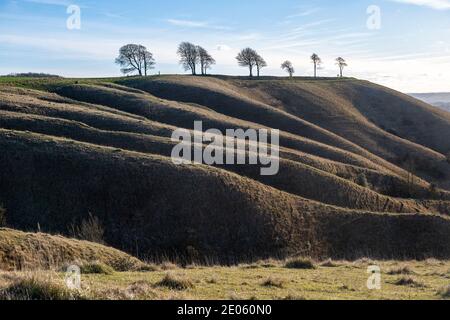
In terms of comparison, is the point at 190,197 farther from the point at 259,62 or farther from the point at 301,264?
the point at 259,62

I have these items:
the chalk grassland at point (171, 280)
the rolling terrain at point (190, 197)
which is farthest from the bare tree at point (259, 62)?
the chalk grassland at point (171, 280)

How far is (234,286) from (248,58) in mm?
143104

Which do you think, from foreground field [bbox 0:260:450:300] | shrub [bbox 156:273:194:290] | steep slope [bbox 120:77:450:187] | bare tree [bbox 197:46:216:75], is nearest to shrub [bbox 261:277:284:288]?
foreground field [bbox 0:260:450:300]

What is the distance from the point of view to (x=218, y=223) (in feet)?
130

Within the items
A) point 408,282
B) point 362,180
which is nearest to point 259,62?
point 362,180

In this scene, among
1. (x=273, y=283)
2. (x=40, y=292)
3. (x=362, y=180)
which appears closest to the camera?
(x=40, y=292)

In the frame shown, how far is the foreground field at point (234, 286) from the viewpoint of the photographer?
9.99 meters

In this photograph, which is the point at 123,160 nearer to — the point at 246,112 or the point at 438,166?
the point at 246,112

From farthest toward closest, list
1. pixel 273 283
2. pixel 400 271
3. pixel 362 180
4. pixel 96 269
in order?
1. pixel 362 180
2. pixel 400 271
3. pixel 96 269
4. pixel 273 283

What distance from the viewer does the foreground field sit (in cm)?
999

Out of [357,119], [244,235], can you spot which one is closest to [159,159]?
[244,235]

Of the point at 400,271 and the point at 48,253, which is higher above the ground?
the point at 48,253

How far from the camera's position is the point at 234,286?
13352 millimetres

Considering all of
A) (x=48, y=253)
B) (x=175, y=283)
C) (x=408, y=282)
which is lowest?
(x=48, y=253)
